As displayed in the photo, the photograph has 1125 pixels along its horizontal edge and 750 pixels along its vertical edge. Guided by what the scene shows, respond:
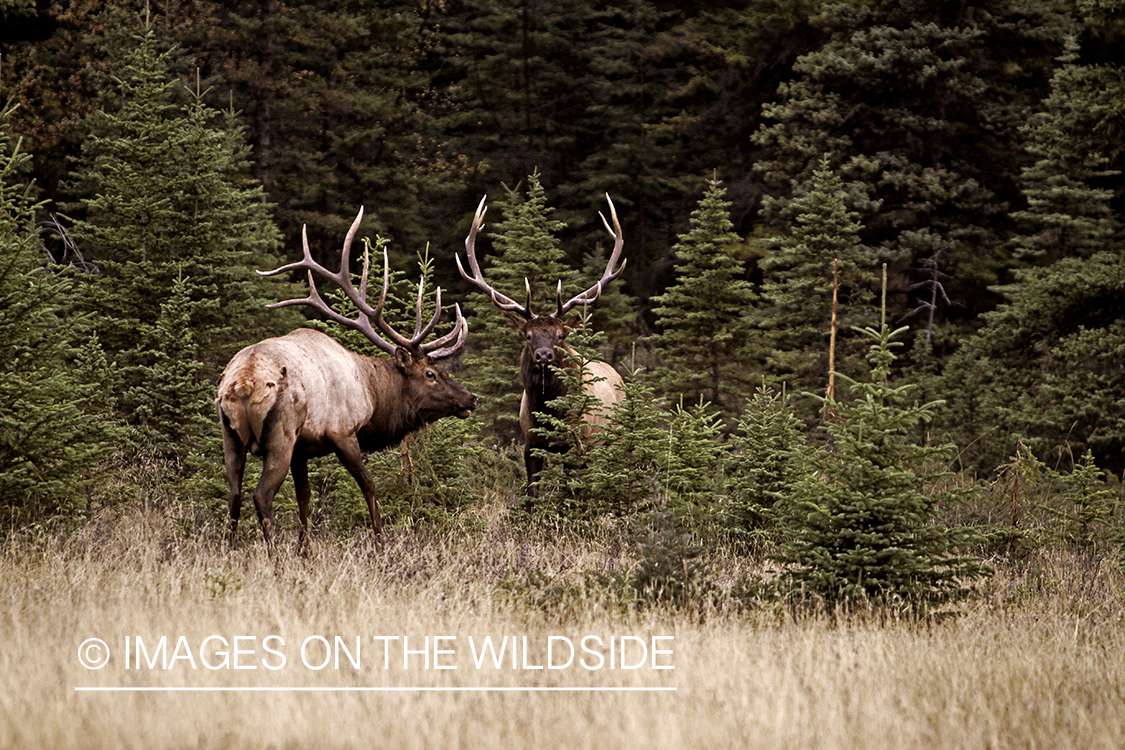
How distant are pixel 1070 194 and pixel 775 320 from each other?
20.5 feet

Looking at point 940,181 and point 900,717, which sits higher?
point 940,181

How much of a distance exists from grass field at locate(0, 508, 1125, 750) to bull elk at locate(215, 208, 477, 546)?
2.56 feet

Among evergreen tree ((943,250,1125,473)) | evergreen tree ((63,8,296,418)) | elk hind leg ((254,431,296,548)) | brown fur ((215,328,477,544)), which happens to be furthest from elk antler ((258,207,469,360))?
evergreen tree ((943,250,1125,473))

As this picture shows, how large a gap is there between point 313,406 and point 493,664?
3510 millimetres

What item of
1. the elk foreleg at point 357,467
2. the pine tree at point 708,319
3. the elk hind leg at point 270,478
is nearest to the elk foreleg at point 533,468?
the elk foreleg at point 357,467

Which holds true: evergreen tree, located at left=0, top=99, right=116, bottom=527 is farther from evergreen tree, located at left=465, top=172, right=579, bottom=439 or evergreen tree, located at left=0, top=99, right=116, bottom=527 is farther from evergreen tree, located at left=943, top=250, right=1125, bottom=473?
evergreen tree, located at left=943, top=250, right=1125, bottom=473

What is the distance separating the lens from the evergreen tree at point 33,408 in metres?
8.31

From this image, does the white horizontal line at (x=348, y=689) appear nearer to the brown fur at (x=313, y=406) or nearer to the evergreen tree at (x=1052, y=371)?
the brown fur at (x=313, y=406)

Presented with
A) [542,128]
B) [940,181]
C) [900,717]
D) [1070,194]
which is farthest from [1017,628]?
[542,128]

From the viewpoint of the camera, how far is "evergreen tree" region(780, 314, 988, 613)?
22.4 feet

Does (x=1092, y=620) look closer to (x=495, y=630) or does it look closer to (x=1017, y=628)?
(x=1017, y=628)

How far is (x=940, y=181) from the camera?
23.3m

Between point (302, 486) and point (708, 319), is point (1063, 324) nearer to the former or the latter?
point (708, 319)

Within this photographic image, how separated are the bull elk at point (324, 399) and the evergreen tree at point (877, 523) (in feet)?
12.5
